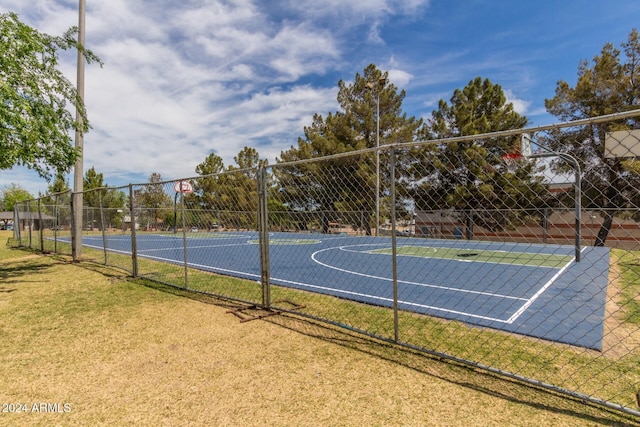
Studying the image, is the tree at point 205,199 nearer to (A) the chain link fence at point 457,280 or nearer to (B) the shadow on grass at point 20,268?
(A) the chain link fence at point 457,280

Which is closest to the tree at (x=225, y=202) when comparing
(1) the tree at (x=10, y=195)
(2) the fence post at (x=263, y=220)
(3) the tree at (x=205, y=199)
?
(3) the tree at (x=205, y=199)

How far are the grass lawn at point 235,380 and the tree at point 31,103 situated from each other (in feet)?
13.4

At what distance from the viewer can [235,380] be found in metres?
2.94

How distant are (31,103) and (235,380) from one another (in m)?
8.17

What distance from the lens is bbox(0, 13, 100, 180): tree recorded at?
6.62 metres

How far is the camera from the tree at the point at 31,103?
6617 mm

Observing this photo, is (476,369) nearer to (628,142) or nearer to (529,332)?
(529,332)

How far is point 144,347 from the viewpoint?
371 cm

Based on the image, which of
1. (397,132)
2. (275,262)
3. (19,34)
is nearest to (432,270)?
(275,262)

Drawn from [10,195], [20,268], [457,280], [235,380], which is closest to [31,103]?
[20,268]

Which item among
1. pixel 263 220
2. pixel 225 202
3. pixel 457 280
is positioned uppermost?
pixel 225 202

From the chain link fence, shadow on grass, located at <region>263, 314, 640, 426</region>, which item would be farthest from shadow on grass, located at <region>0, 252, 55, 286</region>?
shadow on grass, located at <region>263, 314, 640, 426</region>

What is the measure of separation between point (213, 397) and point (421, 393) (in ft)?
5.49

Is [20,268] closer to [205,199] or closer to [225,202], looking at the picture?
[205,199]
